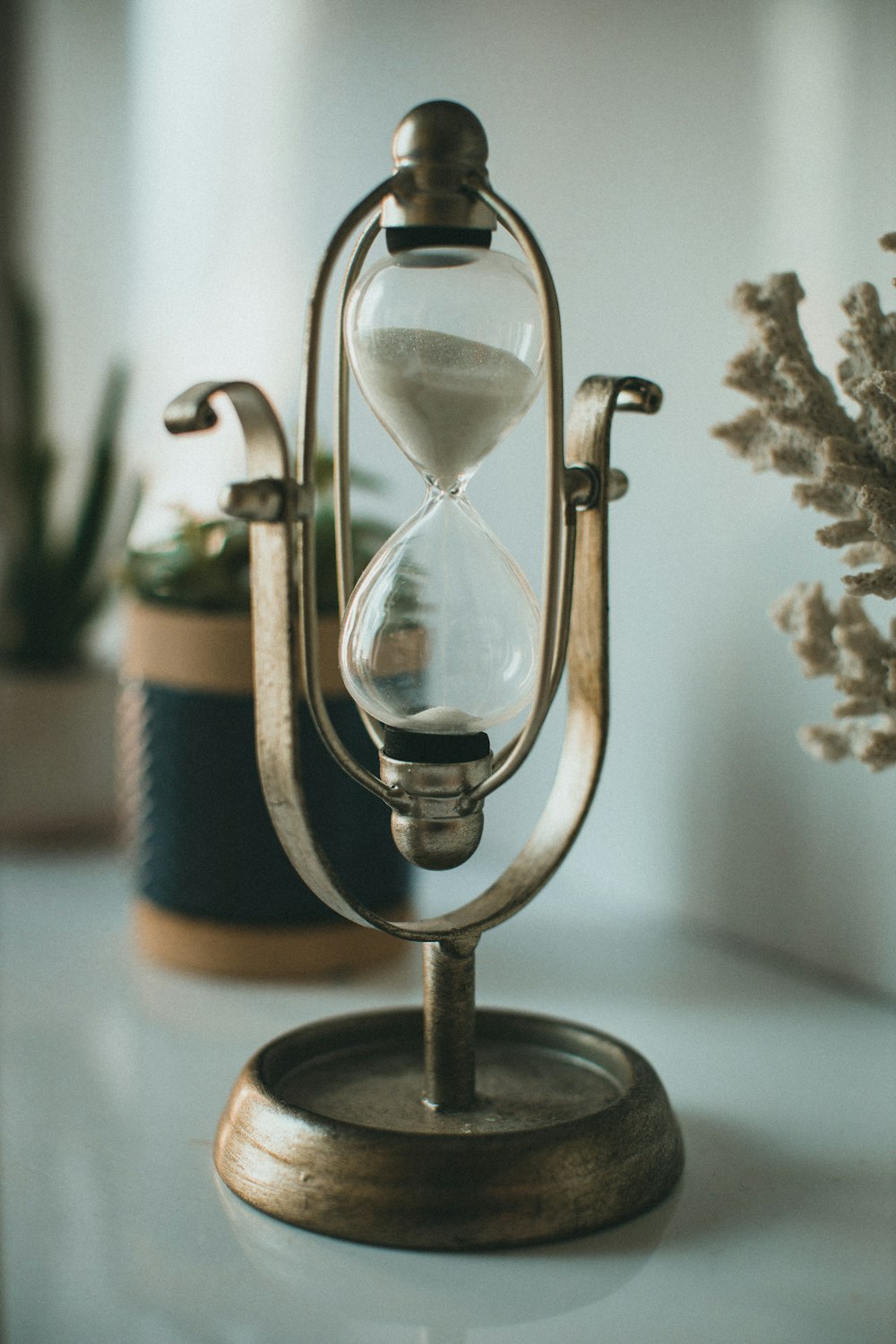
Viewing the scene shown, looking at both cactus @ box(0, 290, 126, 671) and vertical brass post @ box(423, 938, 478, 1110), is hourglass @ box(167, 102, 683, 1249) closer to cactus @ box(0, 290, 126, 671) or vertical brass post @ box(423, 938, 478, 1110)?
vertical brass post @ box(423, 938, 478, 1110)

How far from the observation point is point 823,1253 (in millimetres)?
463

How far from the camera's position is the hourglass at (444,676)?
452mm

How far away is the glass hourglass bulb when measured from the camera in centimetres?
45

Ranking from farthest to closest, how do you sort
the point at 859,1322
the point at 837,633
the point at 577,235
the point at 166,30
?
the point at 166,30 → the point at 577,235 → the point at 837,633 → the point at 859,1322

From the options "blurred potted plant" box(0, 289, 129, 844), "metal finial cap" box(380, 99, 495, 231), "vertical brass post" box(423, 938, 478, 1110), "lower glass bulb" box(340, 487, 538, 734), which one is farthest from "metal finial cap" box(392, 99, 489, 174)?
"blurred potted plant" box(0, 289, 129, 844)

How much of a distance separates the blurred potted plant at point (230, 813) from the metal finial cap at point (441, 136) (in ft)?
0.98

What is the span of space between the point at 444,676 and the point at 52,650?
2.20 feet

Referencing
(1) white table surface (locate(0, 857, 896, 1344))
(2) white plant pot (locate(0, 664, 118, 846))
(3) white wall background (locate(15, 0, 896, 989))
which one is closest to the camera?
(1) white table surface (locate(0, 857, 896, 1344))

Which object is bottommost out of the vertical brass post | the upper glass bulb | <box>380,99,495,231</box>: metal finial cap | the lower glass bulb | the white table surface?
the white table surface

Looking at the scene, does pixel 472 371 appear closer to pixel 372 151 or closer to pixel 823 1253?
pixel 823 1253

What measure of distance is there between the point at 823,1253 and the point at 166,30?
3.77 feet

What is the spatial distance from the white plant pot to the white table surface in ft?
0.66

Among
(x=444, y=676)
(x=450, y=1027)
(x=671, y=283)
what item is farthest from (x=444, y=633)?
(x=671, y=283)

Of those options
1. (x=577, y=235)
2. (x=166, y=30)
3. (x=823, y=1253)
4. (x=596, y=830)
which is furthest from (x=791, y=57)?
(x=166, y=30)
